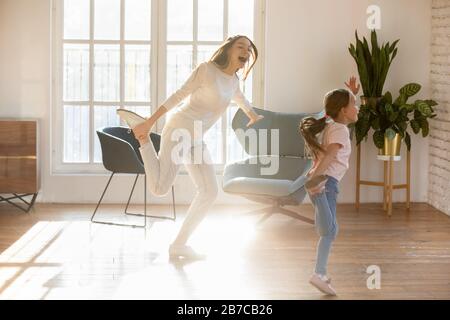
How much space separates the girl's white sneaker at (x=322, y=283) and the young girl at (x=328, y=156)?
4.8 inches

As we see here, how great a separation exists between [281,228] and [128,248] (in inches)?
58.0

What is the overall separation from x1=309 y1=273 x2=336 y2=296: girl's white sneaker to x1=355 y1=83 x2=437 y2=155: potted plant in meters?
3.09

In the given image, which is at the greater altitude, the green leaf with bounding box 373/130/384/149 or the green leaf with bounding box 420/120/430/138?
the green leaf with bounding box 420/120/430/138

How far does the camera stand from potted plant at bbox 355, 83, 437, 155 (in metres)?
7.78

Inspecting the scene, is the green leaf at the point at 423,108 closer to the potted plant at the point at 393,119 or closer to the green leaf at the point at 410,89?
the potted plant at the point at 393,119

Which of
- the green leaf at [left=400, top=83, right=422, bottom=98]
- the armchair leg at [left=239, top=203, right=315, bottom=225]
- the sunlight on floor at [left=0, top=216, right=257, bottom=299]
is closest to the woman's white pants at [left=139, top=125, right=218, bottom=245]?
the sunlight on floor at [left=0, top=216, right=257, bottom=299]

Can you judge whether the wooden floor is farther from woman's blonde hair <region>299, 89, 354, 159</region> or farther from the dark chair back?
woman's blonde hair <region>299, 89, 354, 159</region>

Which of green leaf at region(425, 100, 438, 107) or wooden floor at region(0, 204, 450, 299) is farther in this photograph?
green leaf at region(425, 100, 438, 107)

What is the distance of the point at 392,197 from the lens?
8453 mm

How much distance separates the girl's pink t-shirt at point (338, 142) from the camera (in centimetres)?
470
